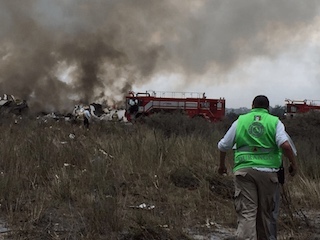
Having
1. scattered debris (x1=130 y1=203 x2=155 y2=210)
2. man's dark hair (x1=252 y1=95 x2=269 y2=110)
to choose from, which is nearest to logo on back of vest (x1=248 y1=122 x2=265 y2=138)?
man's dark hair (x1=252 y1=95 x2=269 y2=110)

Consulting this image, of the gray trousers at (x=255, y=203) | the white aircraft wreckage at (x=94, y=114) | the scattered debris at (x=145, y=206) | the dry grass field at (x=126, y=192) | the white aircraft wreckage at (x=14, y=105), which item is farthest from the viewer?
the white aircraft wreckage at (x=14, y=105)

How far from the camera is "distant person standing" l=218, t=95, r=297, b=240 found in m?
4.36

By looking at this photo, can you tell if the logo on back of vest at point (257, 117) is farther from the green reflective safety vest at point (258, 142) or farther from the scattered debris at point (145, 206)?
the scattered debris at point (145, 206)

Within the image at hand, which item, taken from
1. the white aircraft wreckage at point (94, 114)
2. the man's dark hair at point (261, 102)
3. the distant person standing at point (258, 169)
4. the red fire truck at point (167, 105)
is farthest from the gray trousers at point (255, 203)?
the red fire truck at point (167, 105)

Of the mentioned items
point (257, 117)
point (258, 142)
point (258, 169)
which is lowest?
point (258, 169)

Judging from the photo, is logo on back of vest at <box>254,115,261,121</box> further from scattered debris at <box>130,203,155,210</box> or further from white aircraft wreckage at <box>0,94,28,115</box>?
white aircraft wreckage at <box>0,94,28,115</box>

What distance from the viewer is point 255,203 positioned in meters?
4.43

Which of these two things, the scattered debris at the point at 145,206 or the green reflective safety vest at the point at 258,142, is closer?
the green reflective safety vest at the point at 258,142

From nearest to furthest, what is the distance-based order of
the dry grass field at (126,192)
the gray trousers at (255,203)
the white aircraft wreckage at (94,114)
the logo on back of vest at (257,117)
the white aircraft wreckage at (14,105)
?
the gray trousers at (255,203) < the logo on back of vest at (257,117) < the dry grass field at (126,192) < the white aircraft wreckage at (94,114) < the white aircraft wreckage at (14,105)

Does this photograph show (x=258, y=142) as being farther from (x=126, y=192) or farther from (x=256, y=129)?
(x=126, y=192)

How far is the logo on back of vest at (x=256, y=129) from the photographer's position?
14.5 feet

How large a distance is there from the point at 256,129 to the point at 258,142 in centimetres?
13

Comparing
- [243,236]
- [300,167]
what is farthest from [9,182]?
[300,167]

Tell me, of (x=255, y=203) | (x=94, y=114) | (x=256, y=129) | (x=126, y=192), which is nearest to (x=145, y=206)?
(x=126, y=192)
